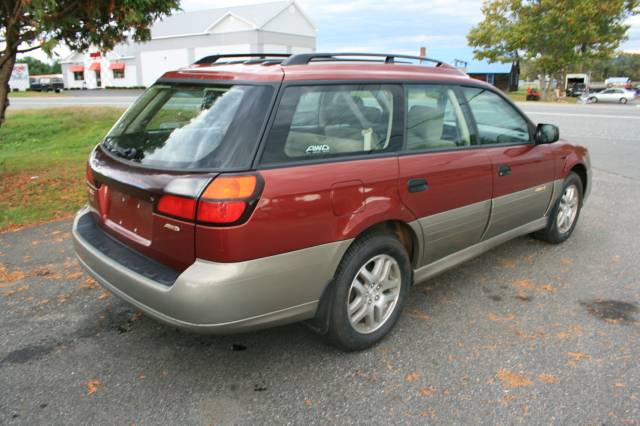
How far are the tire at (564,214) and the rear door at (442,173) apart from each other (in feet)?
4.59

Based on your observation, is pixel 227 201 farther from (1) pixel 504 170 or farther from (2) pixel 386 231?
(1) pixel 504 170

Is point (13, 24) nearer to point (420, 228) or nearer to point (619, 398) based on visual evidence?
point (420, 228)

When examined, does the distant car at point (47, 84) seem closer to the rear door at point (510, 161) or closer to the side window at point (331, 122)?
the rear door at point (510, 161)

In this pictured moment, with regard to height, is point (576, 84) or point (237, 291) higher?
point (576, 84)

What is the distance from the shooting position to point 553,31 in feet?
132

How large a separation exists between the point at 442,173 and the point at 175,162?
1.74m

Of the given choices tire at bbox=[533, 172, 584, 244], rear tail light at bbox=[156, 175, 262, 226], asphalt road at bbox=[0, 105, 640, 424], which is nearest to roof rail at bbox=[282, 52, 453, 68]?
rear tail light at bbox=[156, 175, 262, 226]

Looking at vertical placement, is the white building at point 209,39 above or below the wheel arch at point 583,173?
above

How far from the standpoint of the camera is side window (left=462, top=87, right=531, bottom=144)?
3932mm

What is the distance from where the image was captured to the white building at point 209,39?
5403 centimetres

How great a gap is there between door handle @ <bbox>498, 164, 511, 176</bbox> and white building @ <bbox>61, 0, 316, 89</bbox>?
49872mm

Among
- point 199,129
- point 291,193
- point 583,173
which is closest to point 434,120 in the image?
point 291,193

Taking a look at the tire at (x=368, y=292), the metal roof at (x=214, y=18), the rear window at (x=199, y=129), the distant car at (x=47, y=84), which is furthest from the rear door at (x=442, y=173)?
the distant car at (x=47, y=84)

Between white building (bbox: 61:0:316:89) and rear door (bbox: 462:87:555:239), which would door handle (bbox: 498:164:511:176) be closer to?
rear door (bbox: 462:87:555:239)
